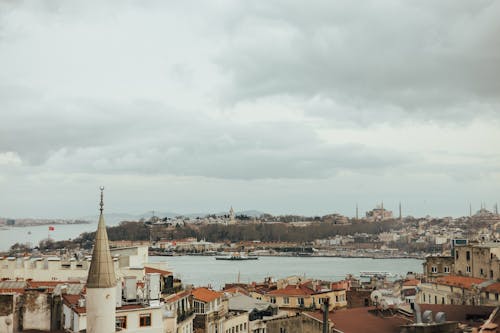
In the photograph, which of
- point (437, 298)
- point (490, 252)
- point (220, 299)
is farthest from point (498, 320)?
point (490, 252)

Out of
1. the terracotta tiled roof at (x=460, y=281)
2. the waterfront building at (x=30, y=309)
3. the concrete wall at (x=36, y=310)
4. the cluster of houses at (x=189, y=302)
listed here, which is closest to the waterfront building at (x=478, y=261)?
the cluster of houses at (x=189, y=302)

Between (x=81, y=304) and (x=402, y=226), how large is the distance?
167065 millimetres

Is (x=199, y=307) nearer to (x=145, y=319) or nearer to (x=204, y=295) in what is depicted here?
(x=204, y=295)

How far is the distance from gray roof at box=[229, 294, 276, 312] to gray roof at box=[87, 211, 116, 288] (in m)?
12.2

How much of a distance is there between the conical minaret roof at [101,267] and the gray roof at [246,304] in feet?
40.1

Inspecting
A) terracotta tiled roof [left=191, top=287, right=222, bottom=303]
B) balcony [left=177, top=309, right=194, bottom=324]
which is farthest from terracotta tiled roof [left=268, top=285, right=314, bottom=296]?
balcony [left=177, top=309, right=194, bottom=324]

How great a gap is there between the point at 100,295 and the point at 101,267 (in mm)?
361

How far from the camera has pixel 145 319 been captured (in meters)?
10.5

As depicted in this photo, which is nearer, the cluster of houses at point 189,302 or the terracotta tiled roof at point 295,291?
the cluster of houses at point 189,302

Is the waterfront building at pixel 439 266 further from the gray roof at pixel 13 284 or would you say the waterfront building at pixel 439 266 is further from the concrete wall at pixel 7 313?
the concrete wall at pixel 7 313

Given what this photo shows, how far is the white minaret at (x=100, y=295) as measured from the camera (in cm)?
845

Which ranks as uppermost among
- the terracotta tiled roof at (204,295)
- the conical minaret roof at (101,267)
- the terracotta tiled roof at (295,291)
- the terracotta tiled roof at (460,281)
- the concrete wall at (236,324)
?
the conical minaret roof at (101,267)

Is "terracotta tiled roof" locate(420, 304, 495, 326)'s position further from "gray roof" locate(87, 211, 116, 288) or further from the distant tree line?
the distant tree line

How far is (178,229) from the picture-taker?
17650 cm
